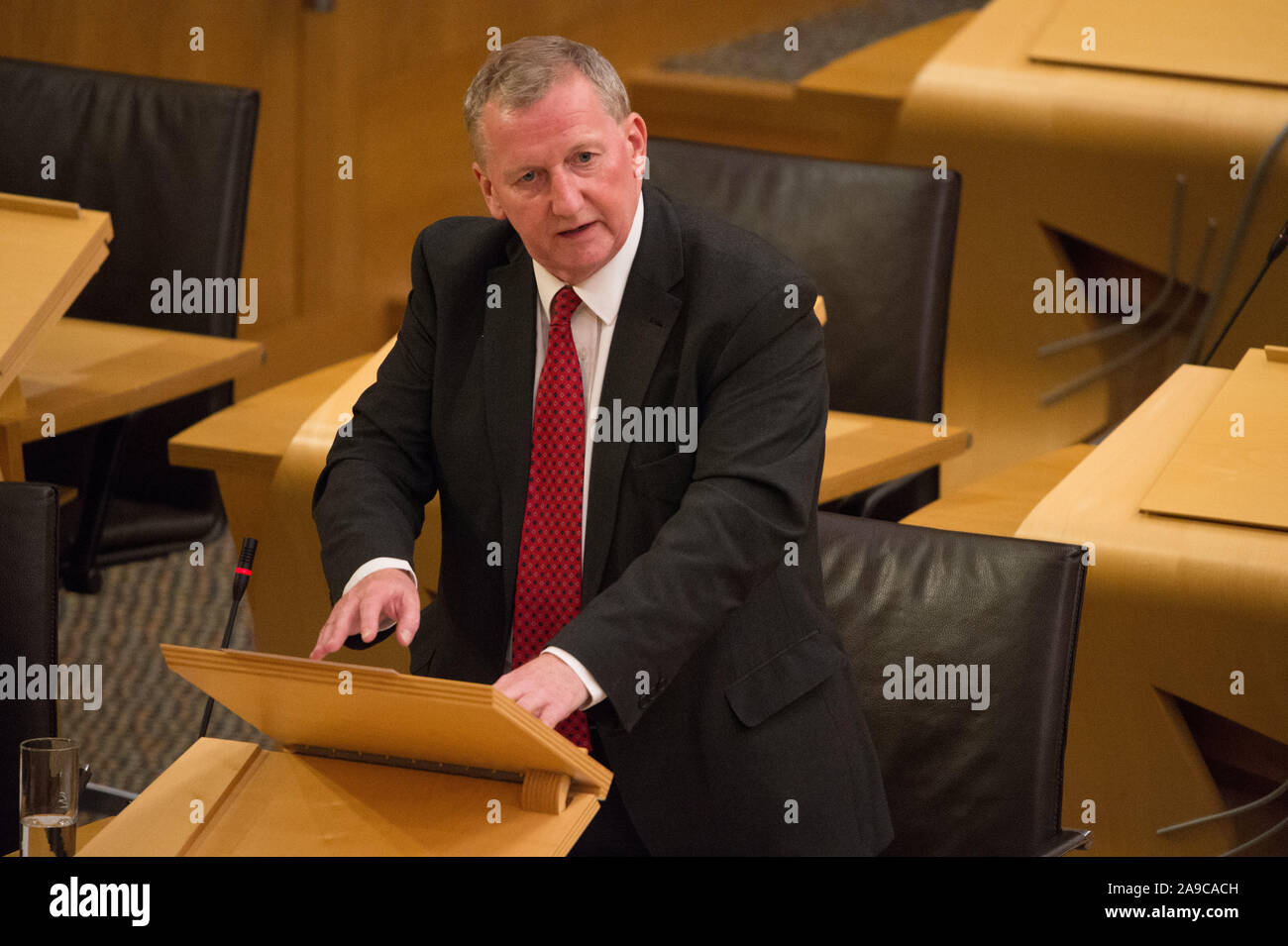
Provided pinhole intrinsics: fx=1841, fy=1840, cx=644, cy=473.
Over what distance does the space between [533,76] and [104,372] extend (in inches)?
64.8

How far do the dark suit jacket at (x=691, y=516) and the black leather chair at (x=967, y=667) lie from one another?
0.73 ft

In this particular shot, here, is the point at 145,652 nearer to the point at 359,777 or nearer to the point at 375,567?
the point at 375,567

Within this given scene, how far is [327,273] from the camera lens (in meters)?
4.80

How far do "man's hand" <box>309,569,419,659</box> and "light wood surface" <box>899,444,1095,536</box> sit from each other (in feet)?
3.92

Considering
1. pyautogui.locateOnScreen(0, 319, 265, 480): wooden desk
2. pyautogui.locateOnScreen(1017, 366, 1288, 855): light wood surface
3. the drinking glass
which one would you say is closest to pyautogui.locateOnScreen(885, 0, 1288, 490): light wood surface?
pyautogui.locateOnScreen(1017, 366, 1288, 855): light wood surface

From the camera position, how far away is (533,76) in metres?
1.70

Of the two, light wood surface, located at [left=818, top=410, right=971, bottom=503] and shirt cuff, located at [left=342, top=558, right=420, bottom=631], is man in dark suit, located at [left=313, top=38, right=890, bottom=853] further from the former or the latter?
light wood surface, located at [left=818, top=410, right=971, bottom=503]

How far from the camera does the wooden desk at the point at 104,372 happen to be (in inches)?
114

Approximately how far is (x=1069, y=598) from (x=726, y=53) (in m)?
4.03

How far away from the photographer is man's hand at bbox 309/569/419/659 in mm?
1656

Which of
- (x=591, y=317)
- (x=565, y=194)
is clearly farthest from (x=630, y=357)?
(x=565, y=194)

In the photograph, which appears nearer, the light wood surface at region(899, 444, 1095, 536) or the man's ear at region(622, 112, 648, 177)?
the man's ear at region(622, 112, 648, 177)

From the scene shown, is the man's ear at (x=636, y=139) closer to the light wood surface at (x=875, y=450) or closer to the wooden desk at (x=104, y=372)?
the light wood surface at (x=875, y=450)
